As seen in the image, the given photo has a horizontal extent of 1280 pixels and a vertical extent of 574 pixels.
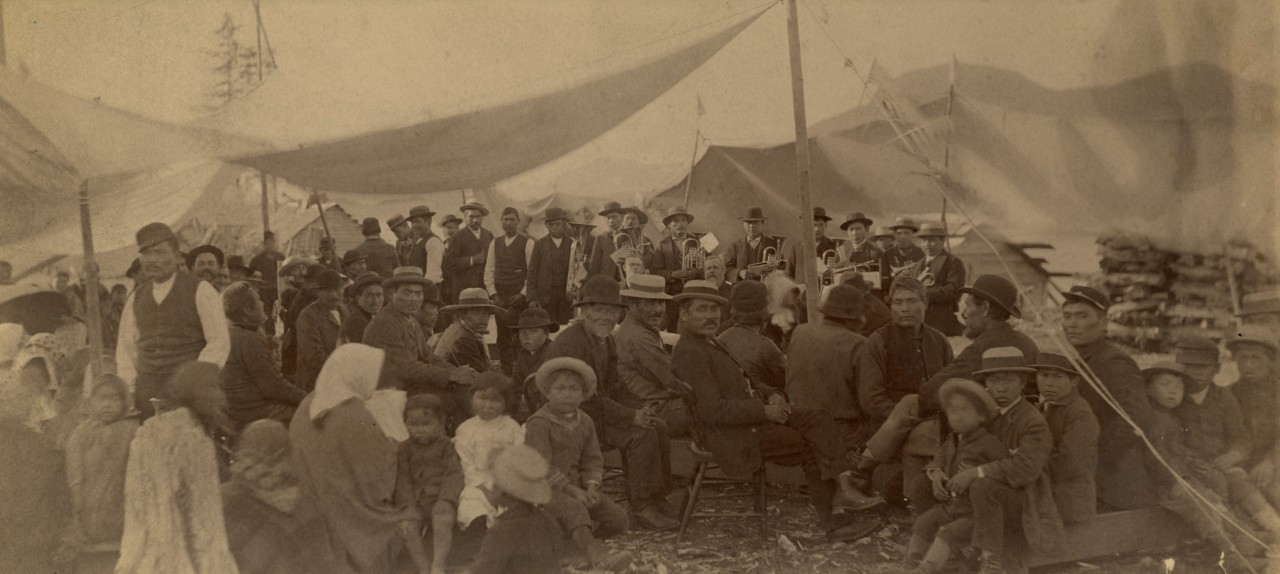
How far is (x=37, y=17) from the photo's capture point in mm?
4695

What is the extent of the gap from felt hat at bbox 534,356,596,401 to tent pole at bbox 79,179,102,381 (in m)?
2.24

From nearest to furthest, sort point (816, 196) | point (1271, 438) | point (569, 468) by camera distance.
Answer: point (569, 468) → point (1271, 438) → point (816, 196)

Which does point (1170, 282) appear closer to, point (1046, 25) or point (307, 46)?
point (1046, 25)

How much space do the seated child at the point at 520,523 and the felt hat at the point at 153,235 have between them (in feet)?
6.35

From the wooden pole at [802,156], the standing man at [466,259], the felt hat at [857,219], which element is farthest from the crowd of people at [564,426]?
the felt hat at [857,219]

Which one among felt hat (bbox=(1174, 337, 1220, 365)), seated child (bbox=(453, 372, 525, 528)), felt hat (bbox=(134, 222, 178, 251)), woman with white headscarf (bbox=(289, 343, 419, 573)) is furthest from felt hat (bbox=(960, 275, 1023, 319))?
felt hat (bbox=(134, 222, 178, 251))

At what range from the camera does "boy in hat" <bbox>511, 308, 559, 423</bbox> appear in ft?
15.0

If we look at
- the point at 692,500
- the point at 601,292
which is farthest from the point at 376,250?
the point at 692,500

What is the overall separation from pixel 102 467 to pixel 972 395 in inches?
161

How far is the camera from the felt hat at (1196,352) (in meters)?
4.52

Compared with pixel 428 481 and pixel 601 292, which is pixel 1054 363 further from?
pixel 428 481

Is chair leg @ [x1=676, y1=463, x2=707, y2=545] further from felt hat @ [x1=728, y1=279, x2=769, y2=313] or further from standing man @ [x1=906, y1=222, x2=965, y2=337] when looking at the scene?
standing man @ [x1=906, y1=222, x2=965, y2=337]

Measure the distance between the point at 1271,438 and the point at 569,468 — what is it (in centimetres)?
349

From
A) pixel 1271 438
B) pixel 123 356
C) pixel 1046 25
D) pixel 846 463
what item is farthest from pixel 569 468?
pixel 1271 438
